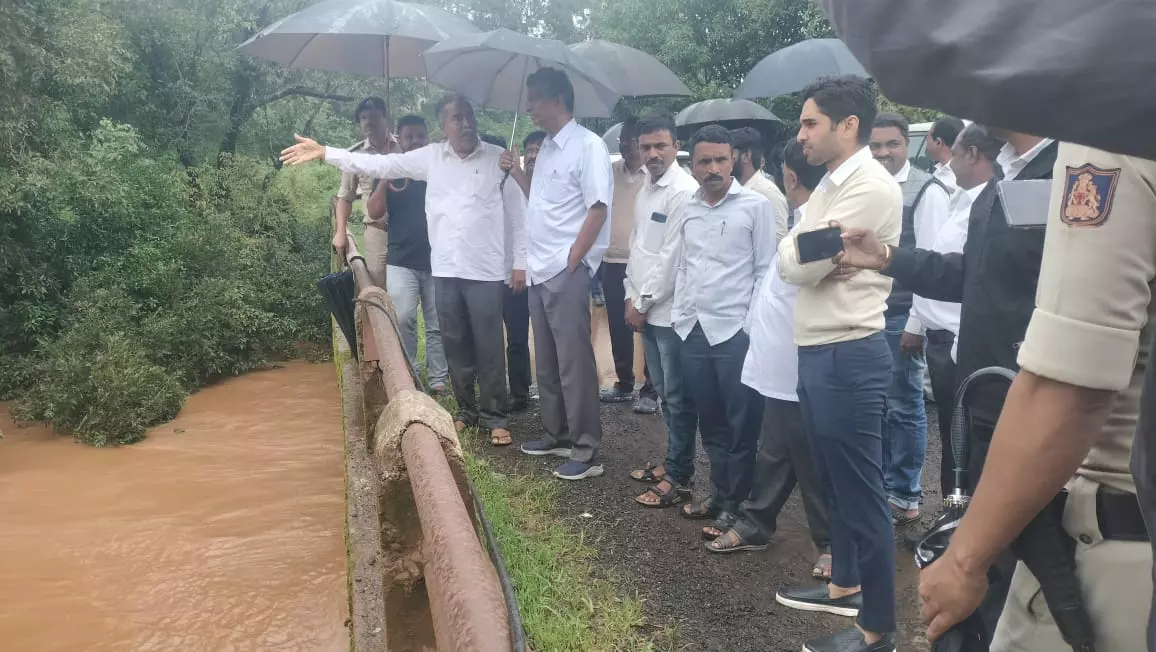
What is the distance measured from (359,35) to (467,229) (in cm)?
203

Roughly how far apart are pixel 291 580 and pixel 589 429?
6.03 ft

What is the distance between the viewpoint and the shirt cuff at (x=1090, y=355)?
102 cm

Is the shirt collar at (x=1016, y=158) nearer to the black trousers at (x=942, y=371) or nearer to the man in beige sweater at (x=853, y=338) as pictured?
the man in beige sweater at (x=853, y=338)

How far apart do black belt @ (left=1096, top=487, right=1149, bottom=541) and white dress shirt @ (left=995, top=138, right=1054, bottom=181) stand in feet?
3.44

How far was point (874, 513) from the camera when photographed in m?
2.64

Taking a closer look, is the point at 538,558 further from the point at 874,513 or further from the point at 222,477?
the point at 222,477

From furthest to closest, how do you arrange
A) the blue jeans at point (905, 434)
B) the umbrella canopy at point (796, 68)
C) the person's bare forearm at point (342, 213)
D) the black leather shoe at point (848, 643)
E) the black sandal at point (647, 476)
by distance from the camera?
the umbrella canopy at point (796, 68) → the person's bare forearm at point (342, 213) → the black sandal at point (647, 476) → the blue jeans at point (905, 434) → the black leather shoe at point (848, 643)

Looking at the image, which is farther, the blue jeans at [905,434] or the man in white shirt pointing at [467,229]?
the man in white shirt pointing at [467,229]

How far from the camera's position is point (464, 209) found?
4.95m

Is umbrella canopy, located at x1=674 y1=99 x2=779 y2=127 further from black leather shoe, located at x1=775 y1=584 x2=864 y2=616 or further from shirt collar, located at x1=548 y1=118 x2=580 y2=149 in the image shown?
black leather shoe, located at x1=775 y1=584 x2=864 y2=616

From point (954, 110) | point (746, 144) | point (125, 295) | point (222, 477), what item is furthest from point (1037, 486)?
point (125, 295)

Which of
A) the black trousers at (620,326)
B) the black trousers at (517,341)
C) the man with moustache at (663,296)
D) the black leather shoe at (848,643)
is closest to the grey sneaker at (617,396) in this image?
the black trousers at (620,326)

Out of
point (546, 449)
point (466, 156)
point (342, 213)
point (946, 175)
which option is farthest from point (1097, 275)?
point (342, 213)

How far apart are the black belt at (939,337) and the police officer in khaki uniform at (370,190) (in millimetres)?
3600
